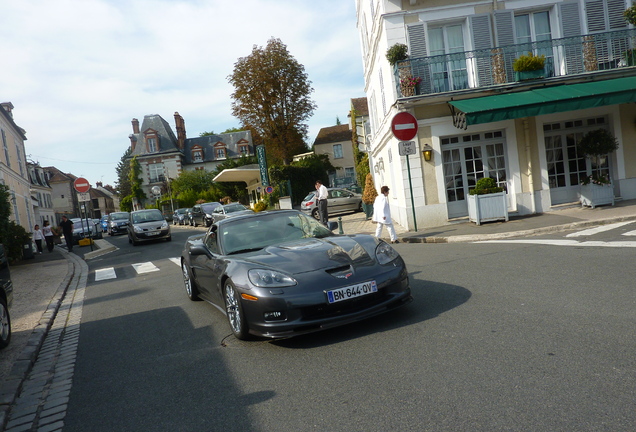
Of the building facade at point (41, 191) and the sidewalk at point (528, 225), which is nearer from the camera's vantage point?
the sidewalk at point (528, 225)

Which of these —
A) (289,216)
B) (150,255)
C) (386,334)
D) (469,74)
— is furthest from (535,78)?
(150,255)

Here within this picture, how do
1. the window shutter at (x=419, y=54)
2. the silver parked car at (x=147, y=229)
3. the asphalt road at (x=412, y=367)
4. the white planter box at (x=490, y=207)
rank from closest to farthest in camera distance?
1. the asphalt road at (x=412, y=367)
2. the white planter box at (x=490, y=207)
3. the window shutter at (x=419, y=54)
4. the silver parked car at (x=147, y=229)

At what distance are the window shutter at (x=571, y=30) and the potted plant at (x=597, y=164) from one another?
2.10 metres

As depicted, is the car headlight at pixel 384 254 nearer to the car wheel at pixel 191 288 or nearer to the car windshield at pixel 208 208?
the car wheel at pixel 191 288

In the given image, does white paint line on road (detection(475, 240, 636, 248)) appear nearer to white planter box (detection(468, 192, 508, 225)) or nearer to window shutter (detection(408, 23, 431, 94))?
white planter box (detection(468, 192, 508, 225))

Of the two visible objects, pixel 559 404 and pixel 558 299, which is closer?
pixel 559 404

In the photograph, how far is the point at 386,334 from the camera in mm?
4727

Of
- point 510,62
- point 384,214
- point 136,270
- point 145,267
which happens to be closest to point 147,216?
point 145,267

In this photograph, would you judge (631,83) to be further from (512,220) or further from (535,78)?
(512,220)

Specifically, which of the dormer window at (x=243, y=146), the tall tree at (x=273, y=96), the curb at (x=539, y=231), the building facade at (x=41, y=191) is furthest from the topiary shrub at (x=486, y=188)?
the dormer window at (x=243, y=146)

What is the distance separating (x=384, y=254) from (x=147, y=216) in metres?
20.2

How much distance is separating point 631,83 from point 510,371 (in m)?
13.2

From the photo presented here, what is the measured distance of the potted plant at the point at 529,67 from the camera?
1453 cm

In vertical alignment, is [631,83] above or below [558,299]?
above
